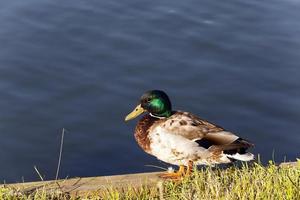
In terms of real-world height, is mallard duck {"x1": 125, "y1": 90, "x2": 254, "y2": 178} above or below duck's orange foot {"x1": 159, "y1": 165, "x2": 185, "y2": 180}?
above

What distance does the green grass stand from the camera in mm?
5109

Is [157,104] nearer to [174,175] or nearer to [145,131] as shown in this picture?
[145,131]

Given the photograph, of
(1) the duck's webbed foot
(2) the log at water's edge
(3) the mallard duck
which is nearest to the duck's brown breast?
(3) the mallard duck

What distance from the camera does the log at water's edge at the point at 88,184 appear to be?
5600 millimetres

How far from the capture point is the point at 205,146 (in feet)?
20.7

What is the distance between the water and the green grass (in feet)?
7.91

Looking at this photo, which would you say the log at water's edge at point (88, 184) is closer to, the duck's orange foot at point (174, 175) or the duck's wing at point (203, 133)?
the duck's orange foot at point (174, 175)

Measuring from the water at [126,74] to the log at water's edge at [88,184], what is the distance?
2.14m

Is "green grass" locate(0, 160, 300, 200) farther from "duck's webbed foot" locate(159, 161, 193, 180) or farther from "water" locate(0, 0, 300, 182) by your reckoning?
"water" locate(0, 0, 300, 182)

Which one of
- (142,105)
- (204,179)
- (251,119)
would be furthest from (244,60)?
(204,179)

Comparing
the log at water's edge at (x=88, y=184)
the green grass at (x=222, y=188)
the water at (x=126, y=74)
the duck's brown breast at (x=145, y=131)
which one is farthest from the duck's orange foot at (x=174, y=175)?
the water at (x=126, y=74)

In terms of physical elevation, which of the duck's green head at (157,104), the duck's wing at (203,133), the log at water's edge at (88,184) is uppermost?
the duck's green head at (157,104)

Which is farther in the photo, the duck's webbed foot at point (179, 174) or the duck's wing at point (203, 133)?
the duck's wing at point (203, 133)

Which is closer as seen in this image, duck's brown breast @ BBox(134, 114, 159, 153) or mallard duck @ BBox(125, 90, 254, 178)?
mallard duck @ BBox(125, 90, 254, 178)
